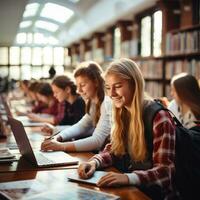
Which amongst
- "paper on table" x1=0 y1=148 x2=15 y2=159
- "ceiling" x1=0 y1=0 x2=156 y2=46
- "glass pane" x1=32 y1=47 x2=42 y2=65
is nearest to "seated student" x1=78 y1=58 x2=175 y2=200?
"paper on table" x1=0 y1=148 x2=15 y2=159

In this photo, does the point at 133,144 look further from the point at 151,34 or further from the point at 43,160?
the point at 151,34

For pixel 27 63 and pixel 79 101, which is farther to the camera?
pixel 27 63

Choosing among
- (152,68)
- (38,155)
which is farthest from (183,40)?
(38,155)

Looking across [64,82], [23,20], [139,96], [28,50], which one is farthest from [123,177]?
[28,50]

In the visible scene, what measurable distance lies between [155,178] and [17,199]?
552mm

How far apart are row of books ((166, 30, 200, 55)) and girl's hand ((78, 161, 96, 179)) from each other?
348 cm

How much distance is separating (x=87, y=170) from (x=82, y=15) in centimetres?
701

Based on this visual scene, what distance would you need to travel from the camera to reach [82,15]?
27.6ft

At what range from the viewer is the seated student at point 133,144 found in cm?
158

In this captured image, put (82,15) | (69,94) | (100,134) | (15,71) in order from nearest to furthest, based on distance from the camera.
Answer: (100,134) → (69,94) → (15,71) → (82,15)

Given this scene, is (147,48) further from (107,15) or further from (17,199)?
(17,199)

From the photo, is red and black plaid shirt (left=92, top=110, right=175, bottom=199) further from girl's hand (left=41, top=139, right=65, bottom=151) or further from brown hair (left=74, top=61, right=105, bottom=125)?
brown hair (left=74, top=61, right=105, bottom=125)

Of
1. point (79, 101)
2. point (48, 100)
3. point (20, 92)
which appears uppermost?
point (79, 101)

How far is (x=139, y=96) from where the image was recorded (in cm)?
174
